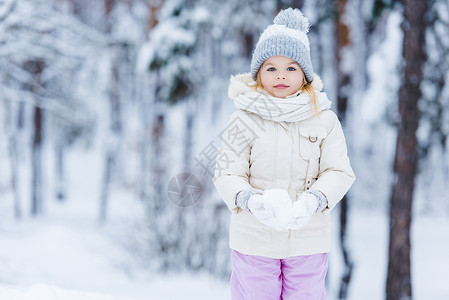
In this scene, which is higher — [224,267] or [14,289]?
[14,289]

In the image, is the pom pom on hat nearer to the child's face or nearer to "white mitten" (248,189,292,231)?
the child's face

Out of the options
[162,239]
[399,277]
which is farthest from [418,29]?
[162,239]

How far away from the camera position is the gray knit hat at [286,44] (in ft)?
7.47

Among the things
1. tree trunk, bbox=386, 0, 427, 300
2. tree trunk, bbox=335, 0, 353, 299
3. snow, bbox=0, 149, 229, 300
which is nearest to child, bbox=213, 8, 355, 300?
snow, bbox=0, 149, 229, 300

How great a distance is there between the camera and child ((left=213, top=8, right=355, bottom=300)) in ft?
7.24

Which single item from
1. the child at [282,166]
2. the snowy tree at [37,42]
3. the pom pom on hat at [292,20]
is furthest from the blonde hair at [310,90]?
the snowy tree at [37,42]

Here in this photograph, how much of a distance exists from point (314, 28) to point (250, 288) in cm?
607

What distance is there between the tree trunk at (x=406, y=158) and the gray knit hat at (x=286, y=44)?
130 inches

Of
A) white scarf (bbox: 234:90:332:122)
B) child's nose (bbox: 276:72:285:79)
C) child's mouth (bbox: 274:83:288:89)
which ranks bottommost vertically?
white scarf (bbox: 234:90:332:122)

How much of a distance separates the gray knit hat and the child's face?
0.03m

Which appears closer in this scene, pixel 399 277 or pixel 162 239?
pixel 399 277

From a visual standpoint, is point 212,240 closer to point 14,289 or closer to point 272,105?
point 14,289

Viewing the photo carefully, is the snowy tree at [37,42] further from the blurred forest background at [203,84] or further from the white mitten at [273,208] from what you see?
the white mitten at [273,208]

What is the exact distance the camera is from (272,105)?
2219mm
